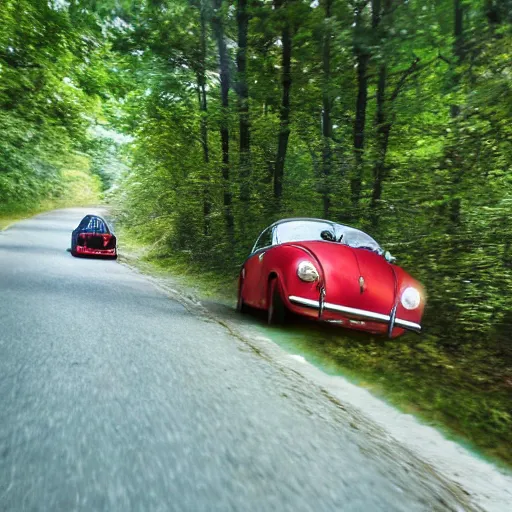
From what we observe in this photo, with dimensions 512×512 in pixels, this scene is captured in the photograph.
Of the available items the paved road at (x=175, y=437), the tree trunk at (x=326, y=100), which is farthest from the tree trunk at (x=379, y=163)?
the paved road at (x=175, y=437)

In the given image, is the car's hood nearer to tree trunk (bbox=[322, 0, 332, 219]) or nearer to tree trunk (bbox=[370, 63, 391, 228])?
tree trunk (bbox=[370, 63, 391, 228])

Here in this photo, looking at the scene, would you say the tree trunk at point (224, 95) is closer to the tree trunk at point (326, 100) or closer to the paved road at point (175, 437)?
the tree trunk at point (326, 100)

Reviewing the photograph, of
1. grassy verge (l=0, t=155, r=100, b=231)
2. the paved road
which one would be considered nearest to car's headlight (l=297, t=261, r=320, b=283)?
the paved road

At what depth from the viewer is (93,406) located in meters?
3.03

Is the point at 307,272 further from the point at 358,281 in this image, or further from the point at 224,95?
the point at 224,95

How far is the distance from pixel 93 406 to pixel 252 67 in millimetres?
12097

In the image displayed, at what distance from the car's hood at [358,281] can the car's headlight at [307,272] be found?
92mm

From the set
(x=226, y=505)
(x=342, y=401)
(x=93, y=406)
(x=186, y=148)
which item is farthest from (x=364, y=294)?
(x=186, y=148)

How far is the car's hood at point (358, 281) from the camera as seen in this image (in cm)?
549

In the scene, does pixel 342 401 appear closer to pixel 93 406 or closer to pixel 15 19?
pixel 93 406

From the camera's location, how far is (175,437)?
2697mm

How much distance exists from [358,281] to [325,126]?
27.0 ft

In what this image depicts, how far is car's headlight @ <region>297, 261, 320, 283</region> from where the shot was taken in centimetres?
564

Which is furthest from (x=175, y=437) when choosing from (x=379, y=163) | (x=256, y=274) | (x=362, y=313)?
(x=379, y=163)
